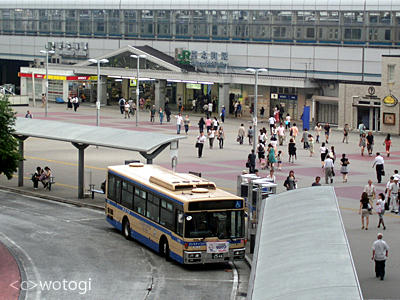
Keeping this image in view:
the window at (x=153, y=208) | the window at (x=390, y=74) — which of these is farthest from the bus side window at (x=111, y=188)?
the window at (x=390, y=74)

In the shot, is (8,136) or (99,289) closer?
(99,289)

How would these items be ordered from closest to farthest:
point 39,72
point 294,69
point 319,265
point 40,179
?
point 319,265, point 40,179, point 294,69, point 39,72

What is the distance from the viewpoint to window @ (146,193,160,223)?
2802 cm

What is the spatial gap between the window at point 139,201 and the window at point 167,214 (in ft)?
5.37

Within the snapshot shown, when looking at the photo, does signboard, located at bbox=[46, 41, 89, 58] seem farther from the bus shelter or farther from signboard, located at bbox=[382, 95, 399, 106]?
the bus shelter

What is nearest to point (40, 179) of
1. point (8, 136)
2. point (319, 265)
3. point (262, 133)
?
point (8, 136)

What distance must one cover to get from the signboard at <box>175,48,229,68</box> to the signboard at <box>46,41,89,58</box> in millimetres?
16065

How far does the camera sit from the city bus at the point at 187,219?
26.0 m

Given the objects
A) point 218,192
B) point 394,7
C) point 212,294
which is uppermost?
point 394,7

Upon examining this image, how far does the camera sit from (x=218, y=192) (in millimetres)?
27156

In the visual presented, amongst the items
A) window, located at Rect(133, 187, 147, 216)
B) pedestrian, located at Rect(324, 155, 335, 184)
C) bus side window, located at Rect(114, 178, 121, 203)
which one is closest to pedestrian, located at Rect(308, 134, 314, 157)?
pedestrian, located at Rect(324, 155, 335, 184)

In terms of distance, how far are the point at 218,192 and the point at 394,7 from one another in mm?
51803

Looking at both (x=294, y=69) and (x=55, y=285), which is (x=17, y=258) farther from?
(x=294, y=69)

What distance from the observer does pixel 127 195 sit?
30.7m
